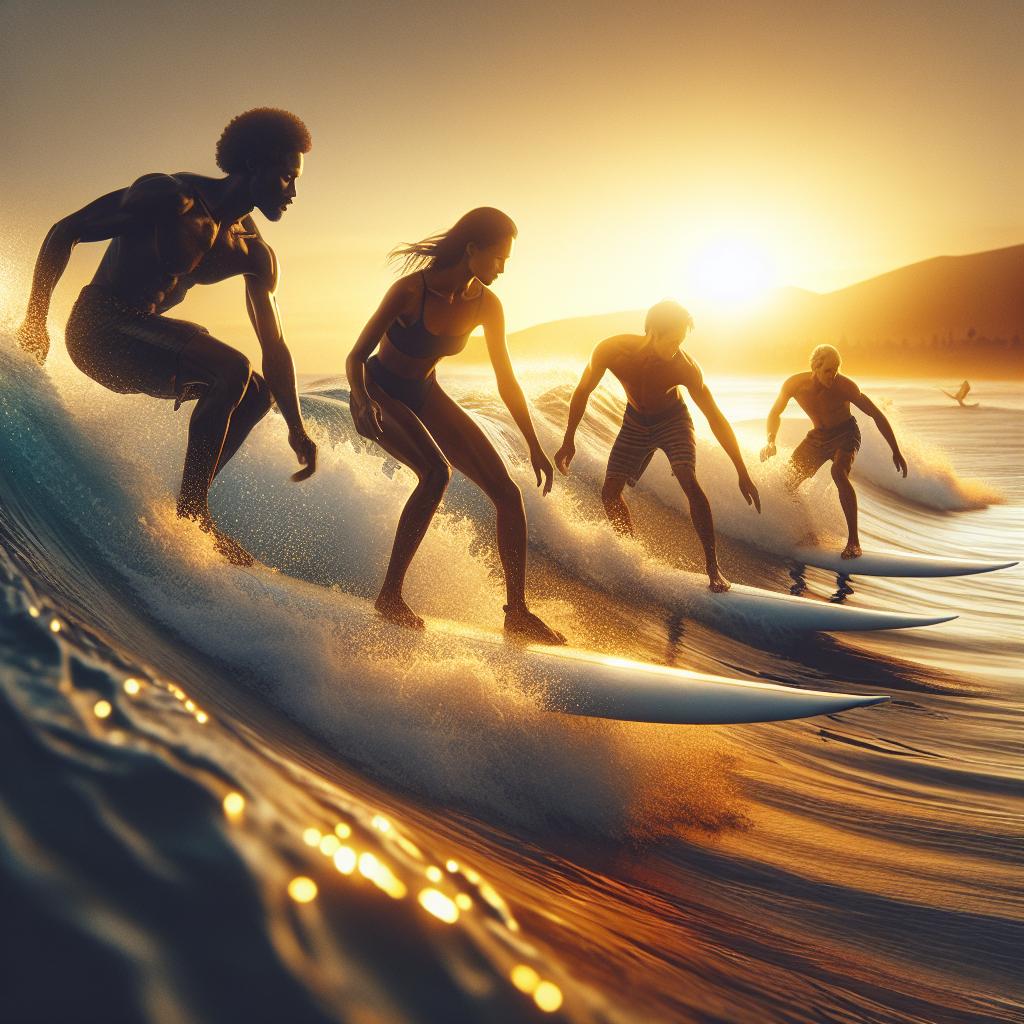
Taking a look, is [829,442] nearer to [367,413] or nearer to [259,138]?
[367,413]

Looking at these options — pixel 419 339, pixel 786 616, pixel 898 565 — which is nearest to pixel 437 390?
pixel 419 339

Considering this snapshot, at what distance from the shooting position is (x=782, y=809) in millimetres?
2818

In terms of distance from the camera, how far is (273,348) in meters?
3.35

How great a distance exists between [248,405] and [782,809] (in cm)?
259

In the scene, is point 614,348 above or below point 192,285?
above

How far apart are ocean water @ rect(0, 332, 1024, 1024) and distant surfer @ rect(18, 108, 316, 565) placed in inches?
21.1

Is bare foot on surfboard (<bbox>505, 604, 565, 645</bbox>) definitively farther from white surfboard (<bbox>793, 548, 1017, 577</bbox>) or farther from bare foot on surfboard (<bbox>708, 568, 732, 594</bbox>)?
white surfboard (<bbox>793, 548, 1017, 577</bbox>)

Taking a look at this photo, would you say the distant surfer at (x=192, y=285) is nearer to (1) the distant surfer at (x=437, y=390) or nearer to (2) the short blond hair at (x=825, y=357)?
(1) the distant surfer at (x=437, y=390)

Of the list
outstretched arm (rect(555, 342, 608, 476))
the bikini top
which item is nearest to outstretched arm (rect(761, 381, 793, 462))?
outstretched arm (rect(555, 342, 608, 476))

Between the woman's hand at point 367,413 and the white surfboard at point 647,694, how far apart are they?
2.62 feet

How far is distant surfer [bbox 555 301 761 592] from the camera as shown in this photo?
4965 millimetres

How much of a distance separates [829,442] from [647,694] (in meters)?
5.19

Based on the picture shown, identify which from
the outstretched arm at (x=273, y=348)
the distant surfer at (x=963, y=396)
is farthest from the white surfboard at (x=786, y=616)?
the distant surfer at (x=963, y=396)

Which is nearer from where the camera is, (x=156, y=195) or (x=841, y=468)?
(x=156, y=195)
